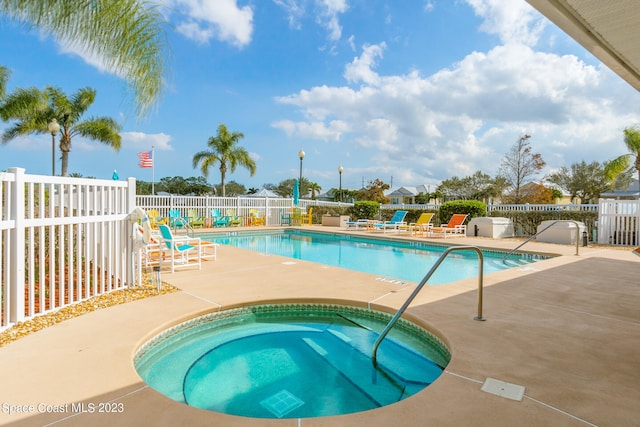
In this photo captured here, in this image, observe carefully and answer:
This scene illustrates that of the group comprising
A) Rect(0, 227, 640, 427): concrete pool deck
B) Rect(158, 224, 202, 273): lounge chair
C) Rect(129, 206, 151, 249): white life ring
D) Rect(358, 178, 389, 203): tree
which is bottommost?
Rect(0, 227, 640, 427): concrete pool deck

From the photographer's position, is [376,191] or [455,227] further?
[376,191]

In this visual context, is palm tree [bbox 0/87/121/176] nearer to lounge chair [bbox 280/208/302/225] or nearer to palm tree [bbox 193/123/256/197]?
palm tree [bbox 193/123/256/197]

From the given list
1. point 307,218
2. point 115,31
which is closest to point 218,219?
point 307,218

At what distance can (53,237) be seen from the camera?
3.77m

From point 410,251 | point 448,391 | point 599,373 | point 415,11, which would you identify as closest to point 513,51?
point 415,11

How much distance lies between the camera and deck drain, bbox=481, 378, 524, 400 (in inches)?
87.1

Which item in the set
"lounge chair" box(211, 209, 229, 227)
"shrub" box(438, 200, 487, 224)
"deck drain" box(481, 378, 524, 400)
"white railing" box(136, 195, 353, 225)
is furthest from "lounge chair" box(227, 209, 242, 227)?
"deck drain" box(481, 378, 524, 400)

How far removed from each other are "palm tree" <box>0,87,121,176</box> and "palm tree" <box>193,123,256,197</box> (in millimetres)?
5122

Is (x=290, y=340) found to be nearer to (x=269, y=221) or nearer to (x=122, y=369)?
(x=122, y=369)

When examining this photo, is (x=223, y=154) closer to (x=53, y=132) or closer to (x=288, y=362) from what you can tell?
(x=53, y=132)

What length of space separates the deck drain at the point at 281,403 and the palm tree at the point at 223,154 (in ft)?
70.2

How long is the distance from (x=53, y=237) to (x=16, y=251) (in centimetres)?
48

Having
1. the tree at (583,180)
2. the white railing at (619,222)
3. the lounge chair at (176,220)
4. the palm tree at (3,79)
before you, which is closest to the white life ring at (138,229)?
the lounge chair at (176,220)

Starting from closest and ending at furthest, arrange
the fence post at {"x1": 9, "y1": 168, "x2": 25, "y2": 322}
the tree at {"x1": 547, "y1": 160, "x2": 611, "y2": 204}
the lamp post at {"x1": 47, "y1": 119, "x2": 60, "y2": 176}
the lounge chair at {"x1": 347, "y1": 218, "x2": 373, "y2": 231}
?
the fence post at {"x1": 9, "y1": 168, "x2": 25, "y2": 322} → the lamp post at {"x1": 47, "y1": 119, "x2": 60, "y2": 176} → the lounge chair at {"x1": 347, "y1": 218, "x2": 373, "y2": 231} → the tree at {"x1": 547, "y1": 160, "x2": 611, "y2": 204}
